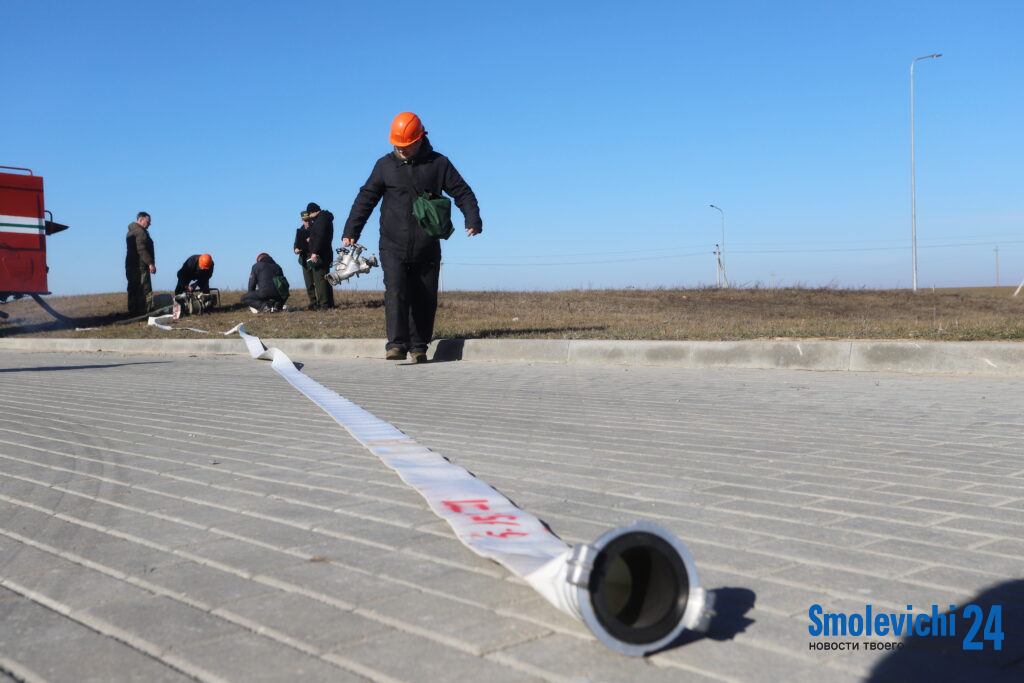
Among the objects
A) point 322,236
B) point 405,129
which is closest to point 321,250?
point 322,236

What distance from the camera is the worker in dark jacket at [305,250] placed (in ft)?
65.0

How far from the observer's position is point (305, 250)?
19812 millimetres

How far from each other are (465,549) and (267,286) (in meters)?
17.7

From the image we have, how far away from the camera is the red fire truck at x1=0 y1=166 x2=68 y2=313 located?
19.5m

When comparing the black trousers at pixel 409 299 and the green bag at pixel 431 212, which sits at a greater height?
the green bag at pixel 431 212

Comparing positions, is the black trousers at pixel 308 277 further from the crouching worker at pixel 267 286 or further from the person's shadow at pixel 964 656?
the person's shadow at pixel 964 656

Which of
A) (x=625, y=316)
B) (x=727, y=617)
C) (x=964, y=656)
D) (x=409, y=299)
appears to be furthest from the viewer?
(x=625, y=316)

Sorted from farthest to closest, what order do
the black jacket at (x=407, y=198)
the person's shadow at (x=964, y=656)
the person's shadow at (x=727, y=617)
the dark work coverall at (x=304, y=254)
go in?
the dark work coverall at (x=304, y=254) < the black jacket at (x=407, y=198) < the person's shadow at (x=727, y=617) < the person's shadow at (x=964, y=656)

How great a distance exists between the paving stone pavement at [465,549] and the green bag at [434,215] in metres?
3.97

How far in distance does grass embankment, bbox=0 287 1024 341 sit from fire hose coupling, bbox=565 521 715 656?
8.58m

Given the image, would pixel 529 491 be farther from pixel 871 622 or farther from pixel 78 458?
pixel 78 458

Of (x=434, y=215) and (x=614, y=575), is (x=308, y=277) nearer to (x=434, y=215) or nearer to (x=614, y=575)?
(x=434, y=215)

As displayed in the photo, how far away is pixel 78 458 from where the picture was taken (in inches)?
207

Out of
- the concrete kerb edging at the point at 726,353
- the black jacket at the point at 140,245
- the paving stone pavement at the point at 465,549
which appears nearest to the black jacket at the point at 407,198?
the concrete kerb edging at the point at 726,353
